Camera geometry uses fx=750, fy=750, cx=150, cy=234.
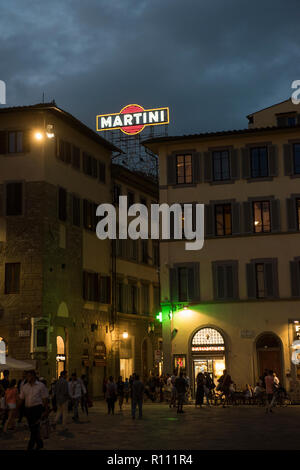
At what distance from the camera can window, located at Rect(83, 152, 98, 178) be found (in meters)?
47.5

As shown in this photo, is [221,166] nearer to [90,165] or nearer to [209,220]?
[209,220]

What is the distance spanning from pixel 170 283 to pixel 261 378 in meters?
8.13

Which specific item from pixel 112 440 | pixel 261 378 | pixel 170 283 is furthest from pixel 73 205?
pixel 112 440

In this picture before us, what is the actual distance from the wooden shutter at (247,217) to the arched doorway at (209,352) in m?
6.00

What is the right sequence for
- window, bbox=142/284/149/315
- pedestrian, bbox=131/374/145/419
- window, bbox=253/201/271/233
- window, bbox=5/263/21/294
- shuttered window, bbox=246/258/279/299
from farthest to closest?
window, bbox=142/284/149/315
window, bbox=253/201/271/233
shuttered window, bbox=246/258/279/299
window, bbox=5/263/21/294
pedestrian, bbox=131/374/145/419

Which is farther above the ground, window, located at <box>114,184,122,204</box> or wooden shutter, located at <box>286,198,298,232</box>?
window, located at <box>114,184,122,204</box>

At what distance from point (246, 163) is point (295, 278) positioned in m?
7.23

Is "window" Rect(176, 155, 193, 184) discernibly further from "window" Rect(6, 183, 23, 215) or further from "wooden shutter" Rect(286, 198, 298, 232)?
"window" Rect(6, 183, 23, 215)

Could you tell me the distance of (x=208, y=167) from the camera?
143 ft

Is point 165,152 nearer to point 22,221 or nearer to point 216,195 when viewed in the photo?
point 216,195

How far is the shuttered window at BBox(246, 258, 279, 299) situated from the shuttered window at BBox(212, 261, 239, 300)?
75cm

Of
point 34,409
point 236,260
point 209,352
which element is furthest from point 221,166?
point 34,409

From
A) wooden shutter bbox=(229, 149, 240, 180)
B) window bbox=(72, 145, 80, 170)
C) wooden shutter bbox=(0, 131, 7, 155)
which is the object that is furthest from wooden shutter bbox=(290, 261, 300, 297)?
wooden shutter bbox=(0, 131, 7, 155)

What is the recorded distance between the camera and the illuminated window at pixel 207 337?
41781 mm
